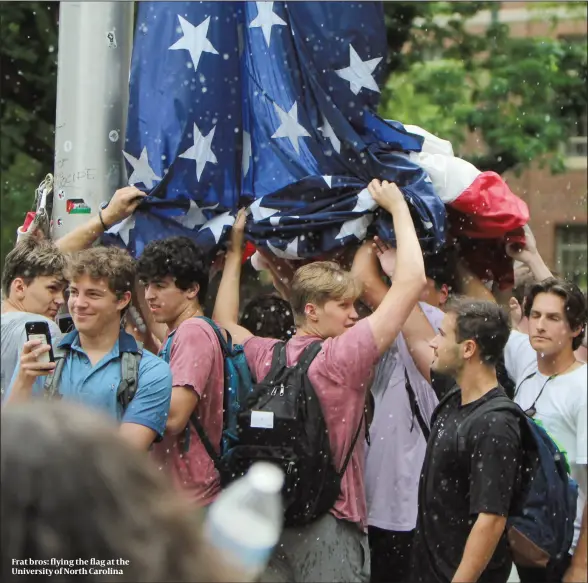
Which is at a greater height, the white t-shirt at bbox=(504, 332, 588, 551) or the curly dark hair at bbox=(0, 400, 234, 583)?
the curly dark hair at bbox=(0, 400, 234, 583)

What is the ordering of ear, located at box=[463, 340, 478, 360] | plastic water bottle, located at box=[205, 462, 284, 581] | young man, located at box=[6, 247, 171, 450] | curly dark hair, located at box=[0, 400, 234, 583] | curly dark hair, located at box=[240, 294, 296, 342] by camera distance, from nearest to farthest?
curly dark hair, located at box=[0, 400, 234, 583] < plastic water bottle, located at box=[205, 462, 284, 581] < young man, located at box=[6, 247, 171, 450] < ear, located at box=[463, 340, 478, 360] < curly dark hair, located at box=[240, 294, 296, 342]

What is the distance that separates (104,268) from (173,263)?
33 cm

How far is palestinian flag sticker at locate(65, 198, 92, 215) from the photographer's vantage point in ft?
18.0

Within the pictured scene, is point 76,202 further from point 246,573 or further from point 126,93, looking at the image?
point 246,573

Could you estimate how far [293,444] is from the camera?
4656 millimetres

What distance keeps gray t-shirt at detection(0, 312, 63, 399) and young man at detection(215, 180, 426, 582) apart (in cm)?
90

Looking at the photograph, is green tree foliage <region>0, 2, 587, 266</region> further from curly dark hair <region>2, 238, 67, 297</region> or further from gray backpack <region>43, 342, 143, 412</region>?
gray backpack <region>43, 342, 143, 412</region>

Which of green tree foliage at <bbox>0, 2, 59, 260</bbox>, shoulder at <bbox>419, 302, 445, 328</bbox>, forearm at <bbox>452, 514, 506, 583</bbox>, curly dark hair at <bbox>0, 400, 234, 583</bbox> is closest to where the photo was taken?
curly dark hair at <bbox>0, 400, 234, 583</bbox>

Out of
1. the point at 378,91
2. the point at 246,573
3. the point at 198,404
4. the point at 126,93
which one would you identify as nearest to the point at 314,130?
the point at 378,91

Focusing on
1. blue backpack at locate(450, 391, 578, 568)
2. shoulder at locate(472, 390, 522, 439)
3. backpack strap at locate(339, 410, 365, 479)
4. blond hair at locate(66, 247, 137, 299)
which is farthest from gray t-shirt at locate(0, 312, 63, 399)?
blue backpack at locate(450, 391, 578, 568)

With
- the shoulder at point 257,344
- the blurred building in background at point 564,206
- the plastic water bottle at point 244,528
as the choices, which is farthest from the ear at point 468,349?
the blurred building in background at point 564,206

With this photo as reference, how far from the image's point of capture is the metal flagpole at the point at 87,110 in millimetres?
5496

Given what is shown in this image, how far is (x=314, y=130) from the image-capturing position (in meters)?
5.43

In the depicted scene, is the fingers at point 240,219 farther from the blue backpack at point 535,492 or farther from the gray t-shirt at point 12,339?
the blue backpack at point 535,492
